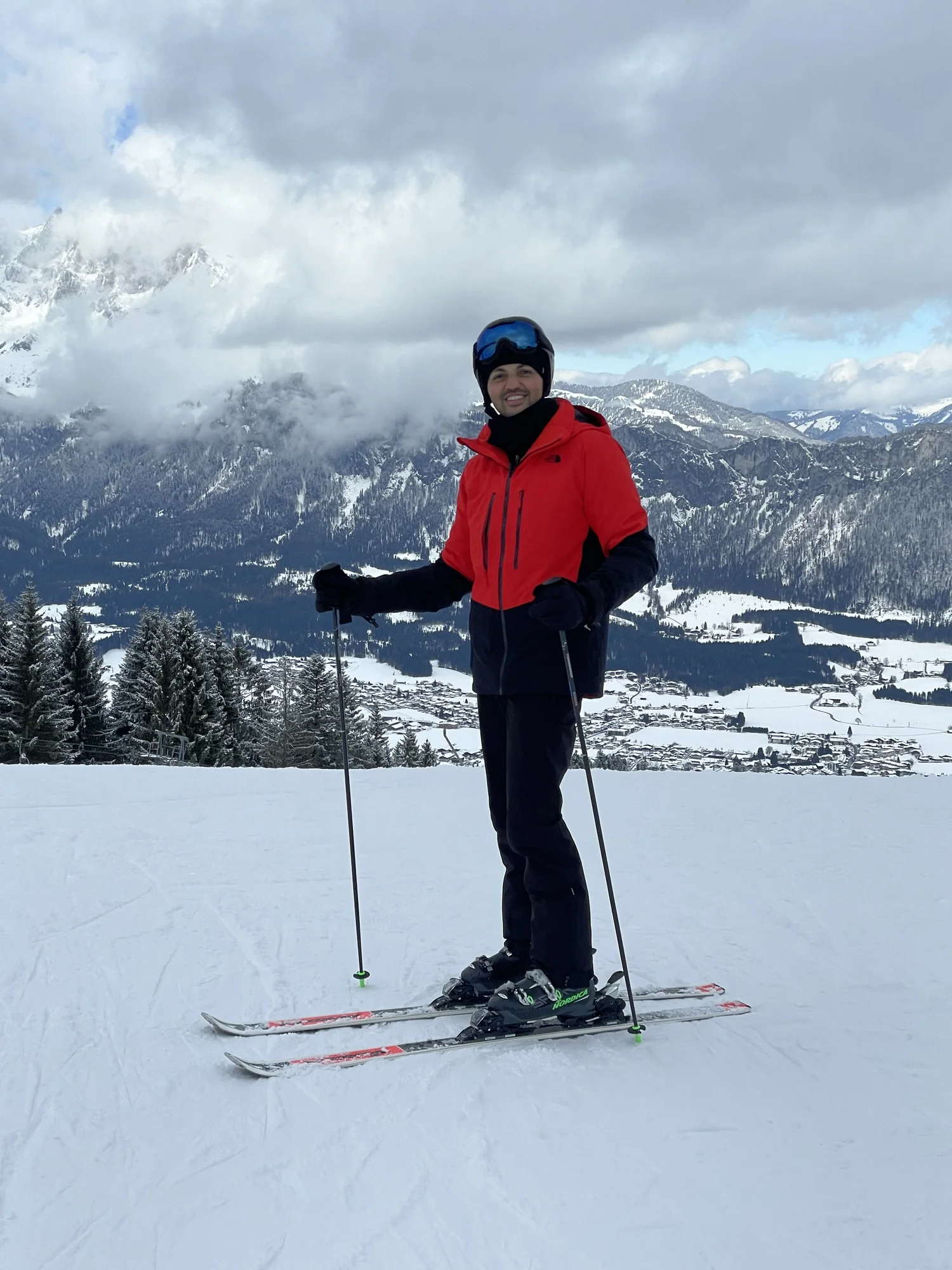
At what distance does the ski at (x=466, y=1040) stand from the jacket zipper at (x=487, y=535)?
1789mm

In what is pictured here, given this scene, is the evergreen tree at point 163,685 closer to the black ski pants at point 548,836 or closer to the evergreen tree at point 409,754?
the evergreen tree at point 409,754

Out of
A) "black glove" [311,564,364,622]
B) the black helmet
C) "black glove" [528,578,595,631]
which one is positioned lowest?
"black glove" [528,578,595,631]

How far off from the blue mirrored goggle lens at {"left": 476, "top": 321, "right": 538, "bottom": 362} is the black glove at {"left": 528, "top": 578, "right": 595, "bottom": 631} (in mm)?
1095

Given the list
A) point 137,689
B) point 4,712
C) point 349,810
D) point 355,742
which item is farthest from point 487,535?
point 355,742

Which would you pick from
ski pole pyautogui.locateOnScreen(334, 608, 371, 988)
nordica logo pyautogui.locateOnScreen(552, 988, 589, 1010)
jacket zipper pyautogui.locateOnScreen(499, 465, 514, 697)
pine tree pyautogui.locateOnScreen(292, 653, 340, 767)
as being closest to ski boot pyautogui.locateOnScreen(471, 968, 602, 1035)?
nordica logo pyautogui.locateOnScreen(552, 988, 589, 1010)

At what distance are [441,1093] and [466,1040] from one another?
→ 404 millimetres

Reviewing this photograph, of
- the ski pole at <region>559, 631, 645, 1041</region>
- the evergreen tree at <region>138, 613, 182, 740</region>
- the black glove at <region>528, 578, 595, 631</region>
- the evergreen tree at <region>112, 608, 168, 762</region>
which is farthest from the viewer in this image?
the evergreen tree at <region>112, 608, 168, 762</region>

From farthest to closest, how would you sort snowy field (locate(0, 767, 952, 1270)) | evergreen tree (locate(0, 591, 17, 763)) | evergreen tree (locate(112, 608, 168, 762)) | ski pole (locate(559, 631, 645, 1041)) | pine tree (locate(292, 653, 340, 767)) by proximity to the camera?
pine tree (locate(292, 653, 340, 767))
evergreen tree (locate(112, 608, 168, 762))
evergreen tree (locate(0, 591, 17, 763))
ski pole (locate(559, 631, 645, 1041))
snowy field (locate(0, 767, 952, 1270))

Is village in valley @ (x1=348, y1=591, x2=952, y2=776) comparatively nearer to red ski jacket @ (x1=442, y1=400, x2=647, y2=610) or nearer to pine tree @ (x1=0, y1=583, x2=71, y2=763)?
pine tree @ (x1=0, y1=583, x2=71, y2=763)

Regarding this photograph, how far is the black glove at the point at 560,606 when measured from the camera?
9.80ft

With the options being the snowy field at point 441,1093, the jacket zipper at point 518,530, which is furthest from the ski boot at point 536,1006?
the jacket zipper at point 518,530

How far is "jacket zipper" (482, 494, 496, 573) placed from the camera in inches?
139

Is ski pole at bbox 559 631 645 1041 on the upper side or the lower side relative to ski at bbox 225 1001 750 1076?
upper

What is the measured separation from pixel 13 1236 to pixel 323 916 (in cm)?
293
